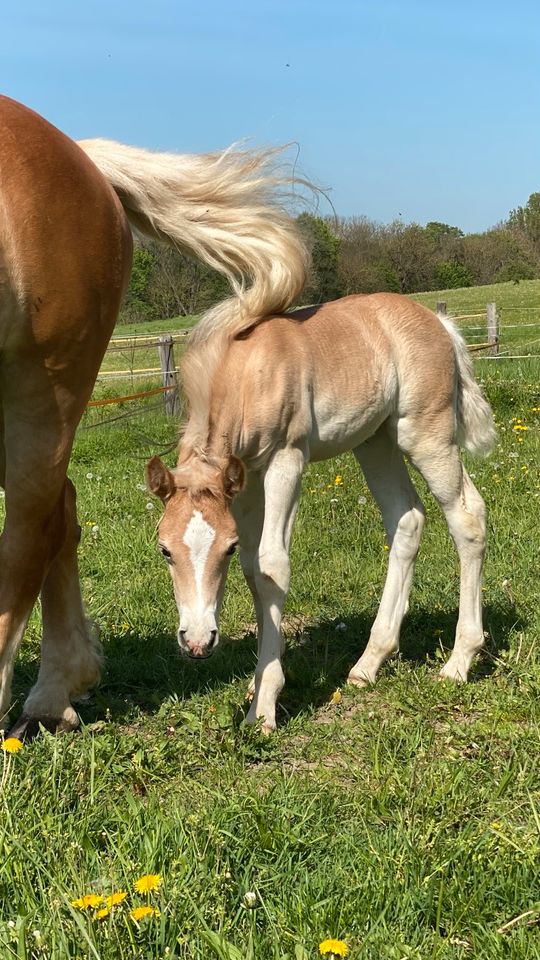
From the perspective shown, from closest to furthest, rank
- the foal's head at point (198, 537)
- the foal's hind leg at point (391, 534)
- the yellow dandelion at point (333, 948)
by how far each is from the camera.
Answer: the yellow dandelion at point (333, 948) < the foal's head at point (198, 537) < the foal's hind leg at point (391, 534)

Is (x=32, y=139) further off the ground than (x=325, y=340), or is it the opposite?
(x=32, y=139)

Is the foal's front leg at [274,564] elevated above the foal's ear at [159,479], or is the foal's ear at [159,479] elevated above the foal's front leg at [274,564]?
the foal's ear at [159,479]

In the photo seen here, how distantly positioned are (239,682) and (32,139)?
2.25m

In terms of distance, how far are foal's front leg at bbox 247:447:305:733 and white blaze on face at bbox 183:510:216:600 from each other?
18.8 inches

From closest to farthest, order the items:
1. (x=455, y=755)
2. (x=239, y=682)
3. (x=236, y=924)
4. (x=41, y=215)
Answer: (x=236, y=924) → (x=41, y=215) → (x=455, y=755) → (x=239, y=682)

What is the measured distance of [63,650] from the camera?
363cm

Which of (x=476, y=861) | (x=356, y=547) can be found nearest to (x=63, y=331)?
(x=476, y=861)

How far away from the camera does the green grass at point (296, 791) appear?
2127mm

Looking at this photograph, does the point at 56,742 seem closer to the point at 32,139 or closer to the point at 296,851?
the point at 296,851

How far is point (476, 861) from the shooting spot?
244cm

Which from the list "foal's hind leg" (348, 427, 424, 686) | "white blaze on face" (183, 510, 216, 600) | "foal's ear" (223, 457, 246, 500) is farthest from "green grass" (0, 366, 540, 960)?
"foal's ear" (223, 457, 246, 500)

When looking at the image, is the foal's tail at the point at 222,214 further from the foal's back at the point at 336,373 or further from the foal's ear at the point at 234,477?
the foal's ear at the point at 234,477

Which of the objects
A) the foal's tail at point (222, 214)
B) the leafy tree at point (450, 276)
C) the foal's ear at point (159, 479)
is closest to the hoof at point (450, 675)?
the foal's ear at point (159, 479)

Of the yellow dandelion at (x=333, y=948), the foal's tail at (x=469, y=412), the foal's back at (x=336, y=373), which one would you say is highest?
the foal's back at (x=336, y=373)
